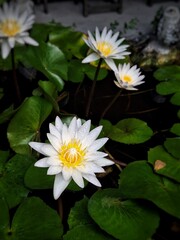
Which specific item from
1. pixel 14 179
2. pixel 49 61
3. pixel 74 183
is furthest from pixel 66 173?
pixel 49 61

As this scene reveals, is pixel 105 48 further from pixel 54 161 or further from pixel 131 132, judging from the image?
pixel 54 161

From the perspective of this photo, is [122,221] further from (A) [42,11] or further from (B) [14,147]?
(A) [42,11]

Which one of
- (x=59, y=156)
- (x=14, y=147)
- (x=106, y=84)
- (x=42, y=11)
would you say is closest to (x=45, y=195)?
(x=14, y=147)

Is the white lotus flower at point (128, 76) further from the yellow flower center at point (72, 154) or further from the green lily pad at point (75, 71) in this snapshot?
the yellow flower center at point (72, 154)

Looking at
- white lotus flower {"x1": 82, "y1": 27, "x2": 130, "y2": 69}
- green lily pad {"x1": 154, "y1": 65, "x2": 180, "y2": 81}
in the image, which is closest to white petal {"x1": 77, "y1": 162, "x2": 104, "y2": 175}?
white lotus flower {"x1": 82, "y1": 27, "x2": 130, "y2": 69}

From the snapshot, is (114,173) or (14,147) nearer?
(14,147)

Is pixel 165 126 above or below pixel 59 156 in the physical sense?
below

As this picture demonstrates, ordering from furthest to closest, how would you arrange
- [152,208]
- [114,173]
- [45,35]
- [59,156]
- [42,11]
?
[42,11], [45,35], [114,173], [152,208], [59,156]
